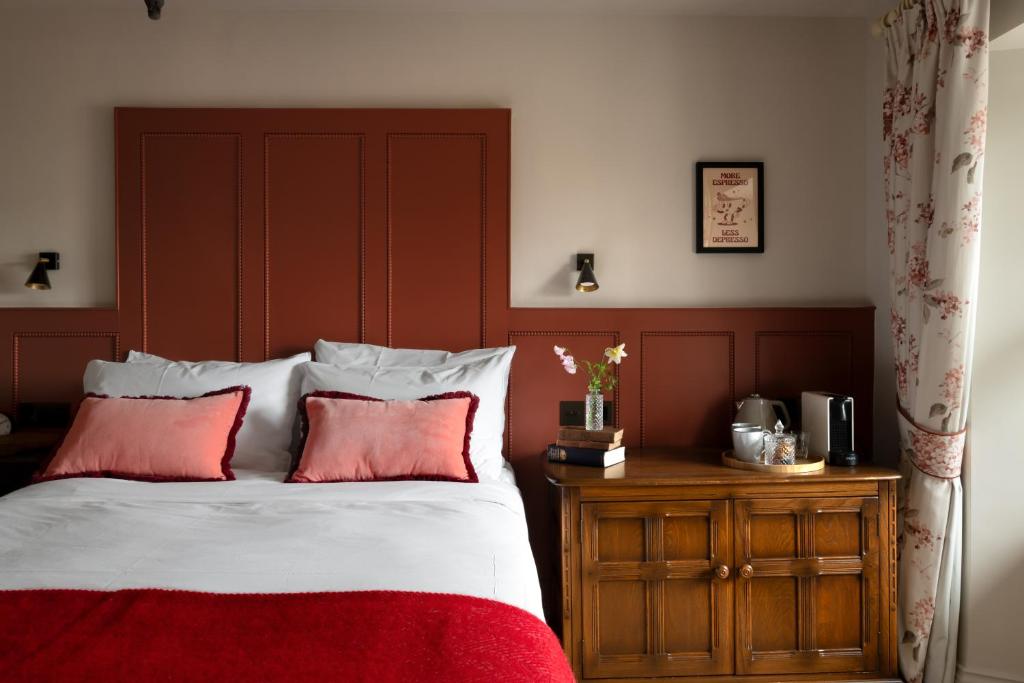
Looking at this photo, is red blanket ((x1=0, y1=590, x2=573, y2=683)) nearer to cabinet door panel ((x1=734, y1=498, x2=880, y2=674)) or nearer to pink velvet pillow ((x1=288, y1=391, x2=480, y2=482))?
pink velvet pillow ((x1=288, y1=391, x2=480, y2=482))

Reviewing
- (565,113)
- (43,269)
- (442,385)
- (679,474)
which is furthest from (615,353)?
(43,269)

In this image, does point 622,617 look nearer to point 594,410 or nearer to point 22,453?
point 594,410

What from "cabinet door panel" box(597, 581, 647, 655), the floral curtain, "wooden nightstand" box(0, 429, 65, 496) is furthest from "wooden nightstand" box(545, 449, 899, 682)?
"wooden nightstand" box(0, 429, 65, 496)

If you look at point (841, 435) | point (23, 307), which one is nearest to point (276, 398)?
point (23, 307)

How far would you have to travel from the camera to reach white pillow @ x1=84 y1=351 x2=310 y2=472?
8.69 feet

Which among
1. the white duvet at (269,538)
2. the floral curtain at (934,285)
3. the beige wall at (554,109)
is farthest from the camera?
the beige wall at (554,109)

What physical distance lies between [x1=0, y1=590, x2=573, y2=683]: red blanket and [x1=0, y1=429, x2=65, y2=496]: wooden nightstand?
163 cm

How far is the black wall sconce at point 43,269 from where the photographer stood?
2857 millimetres

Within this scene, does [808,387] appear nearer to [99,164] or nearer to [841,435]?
[841,435]

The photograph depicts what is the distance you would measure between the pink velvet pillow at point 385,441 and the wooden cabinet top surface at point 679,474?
1.15 feet

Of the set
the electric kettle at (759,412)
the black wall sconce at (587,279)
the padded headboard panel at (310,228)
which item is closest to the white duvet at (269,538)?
the padded headboard panel at (310,228)

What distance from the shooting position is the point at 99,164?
9.80ft

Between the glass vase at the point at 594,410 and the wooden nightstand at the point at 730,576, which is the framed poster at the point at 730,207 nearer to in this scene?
the glass vase at the point at 594,410

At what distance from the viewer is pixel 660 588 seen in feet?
8.07
